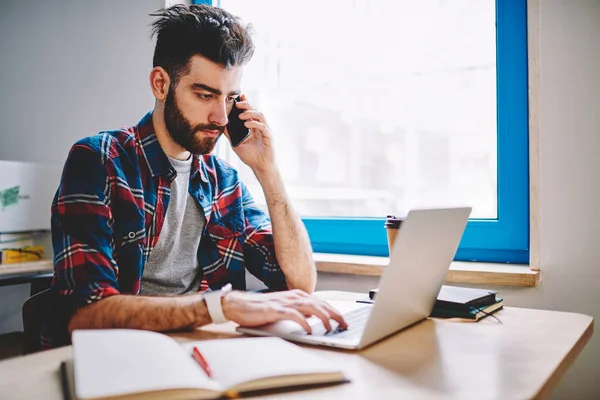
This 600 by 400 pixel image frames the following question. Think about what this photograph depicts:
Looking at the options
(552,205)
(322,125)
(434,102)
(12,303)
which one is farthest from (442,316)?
(12,303)

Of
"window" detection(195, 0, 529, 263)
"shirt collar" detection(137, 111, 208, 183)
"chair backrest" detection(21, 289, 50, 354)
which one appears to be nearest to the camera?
"chair backrest" detection(21, 289, 50, 354)

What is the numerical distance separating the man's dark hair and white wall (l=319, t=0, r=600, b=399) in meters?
0.87

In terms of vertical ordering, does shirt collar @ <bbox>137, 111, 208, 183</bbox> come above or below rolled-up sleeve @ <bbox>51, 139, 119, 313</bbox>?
above

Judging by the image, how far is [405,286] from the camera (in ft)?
2.88

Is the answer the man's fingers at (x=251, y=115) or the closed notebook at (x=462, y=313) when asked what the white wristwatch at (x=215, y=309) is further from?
the man's fingers at (x=251, y=115)

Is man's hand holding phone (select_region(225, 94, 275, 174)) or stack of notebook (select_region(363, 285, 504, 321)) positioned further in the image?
man's hand holding phone (select_region(225, 94, 275, 174))

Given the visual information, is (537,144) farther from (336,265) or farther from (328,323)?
(328,323)

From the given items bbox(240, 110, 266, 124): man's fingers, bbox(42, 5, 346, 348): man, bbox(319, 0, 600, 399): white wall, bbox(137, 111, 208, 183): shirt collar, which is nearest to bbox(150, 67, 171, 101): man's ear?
bbox(42, 5, 346, 348): man

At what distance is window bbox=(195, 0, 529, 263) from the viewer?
1702 mm

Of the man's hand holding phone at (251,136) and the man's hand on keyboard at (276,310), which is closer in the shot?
the man's hand on keyboard at (276,310)

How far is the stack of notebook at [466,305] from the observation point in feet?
3.59

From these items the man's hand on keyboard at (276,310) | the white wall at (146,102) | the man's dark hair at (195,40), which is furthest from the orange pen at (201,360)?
the white wall at (146,102)

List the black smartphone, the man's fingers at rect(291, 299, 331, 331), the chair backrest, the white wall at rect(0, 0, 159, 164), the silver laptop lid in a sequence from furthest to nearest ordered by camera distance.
A: the white wall at rect(0, 0, 159, 164), the black smartphone, the chair backrest, the man's fingers at rect(291, 299, 331, 331), the silver laptop lid

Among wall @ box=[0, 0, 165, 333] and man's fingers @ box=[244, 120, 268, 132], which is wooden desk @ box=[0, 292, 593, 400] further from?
wall @ box=[0, 0, 165, 333]
